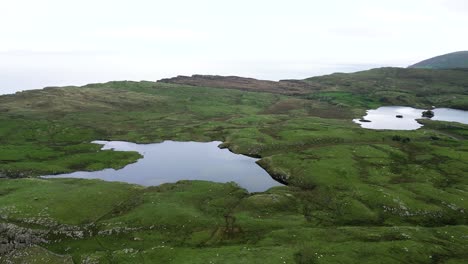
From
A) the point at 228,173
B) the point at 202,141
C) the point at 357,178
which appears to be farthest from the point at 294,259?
the point at 202,141

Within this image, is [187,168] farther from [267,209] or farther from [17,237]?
[17,237]

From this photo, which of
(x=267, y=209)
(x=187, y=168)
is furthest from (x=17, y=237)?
(x=187, y=168)

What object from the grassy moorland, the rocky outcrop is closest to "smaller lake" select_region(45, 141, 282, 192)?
the grassy moorland

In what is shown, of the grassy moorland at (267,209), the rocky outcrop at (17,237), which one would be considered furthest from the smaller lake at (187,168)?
the rocky outcrop at (17,237)

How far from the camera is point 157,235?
194 feet

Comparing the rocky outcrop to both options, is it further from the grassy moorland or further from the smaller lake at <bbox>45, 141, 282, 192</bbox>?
the smaller lake at <bbox>45, 141, 282, 192</bbox>

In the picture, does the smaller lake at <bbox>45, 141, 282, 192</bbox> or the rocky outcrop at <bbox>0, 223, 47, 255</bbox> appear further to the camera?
the smaller lake at <bbox>45, 141, 282, 192</bbox>

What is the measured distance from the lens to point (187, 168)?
103250 millimetres

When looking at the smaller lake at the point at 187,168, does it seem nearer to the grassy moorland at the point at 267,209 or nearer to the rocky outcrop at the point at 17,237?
the grassy moorland at the point at 267,209

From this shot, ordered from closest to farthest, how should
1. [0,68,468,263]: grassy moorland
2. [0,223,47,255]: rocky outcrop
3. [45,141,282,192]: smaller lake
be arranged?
[0,68,468,263]: grassy moorland
[0,223,47,255]: rocky outcrop
[45,141,282,192]: smaller lake

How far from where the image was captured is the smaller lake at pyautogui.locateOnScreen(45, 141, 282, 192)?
301ft

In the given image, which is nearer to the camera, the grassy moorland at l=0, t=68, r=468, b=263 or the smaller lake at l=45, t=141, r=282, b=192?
the grassy moorland at l=0, t=68, r=468, b=263

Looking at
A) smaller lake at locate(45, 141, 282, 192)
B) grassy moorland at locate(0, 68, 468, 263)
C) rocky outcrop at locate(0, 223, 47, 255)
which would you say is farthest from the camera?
smaller lake at locate(45, 141, 282, 192)

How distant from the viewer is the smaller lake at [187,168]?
9161 centimetres
